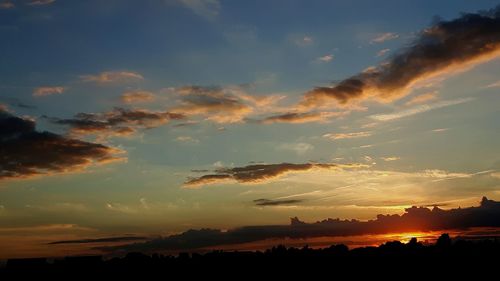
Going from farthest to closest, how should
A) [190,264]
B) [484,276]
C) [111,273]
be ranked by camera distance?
[190,264], [111,273], [484,276]

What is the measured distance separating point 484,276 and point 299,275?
38301 mm

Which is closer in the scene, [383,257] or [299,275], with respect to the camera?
[299,275]

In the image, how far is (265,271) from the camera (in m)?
135

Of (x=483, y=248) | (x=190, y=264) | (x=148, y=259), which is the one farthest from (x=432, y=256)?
(x=148, y=259)

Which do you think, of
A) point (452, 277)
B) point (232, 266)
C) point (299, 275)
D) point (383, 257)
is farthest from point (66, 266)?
point (452, 277)

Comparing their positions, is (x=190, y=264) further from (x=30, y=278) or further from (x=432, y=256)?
(x=432, y=256)

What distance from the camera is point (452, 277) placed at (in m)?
120

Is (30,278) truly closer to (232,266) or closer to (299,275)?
(232,266)

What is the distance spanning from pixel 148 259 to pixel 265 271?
2834 centimetres

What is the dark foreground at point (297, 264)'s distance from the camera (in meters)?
124

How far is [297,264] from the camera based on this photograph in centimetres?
13750

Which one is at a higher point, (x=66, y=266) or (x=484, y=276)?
(x=66, y=266)

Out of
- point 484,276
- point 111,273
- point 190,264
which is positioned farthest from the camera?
Answer: point 190,264

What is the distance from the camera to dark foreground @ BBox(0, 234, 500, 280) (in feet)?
406
